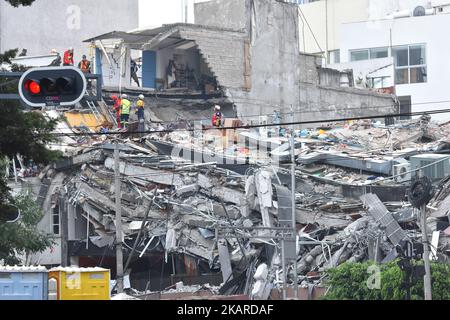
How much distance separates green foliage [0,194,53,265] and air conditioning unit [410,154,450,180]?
12435 millimetres

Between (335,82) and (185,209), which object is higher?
(335,82)

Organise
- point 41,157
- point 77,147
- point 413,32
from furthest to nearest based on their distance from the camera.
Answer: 1. point 413,32
2. point 77,147
3. point 41,157

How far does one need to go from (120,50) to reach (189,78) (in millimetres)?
2974

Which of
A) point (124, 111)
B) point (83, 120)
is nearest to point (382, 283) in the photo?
point (124, 111)

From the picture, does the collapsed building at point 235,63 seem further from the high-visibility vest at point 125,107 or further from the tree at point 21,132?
the tree at point 21,132

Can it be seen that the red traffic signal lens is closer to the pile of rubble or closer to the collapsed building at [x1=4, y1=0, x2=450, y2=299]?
the collapsed building at [x1=4, y1=0, x2=450, y2=299]

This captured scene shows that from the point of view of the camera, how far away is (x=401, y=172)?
36.7 metres

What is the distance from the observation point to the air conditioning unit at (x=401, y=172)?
36.4 m

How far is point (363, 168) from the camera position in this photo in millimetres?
37812

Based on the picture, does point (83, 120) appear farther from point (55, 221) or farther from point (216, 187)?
point (216, 187)

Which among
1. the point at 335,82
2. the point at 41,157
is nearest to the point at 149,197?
the point at 41,157

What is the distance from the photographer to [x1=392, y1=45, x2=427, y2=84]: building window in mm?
61406

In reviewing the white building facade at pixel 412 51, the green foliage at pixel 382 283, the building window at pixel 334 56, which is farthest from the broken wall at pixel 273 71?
the green foliage at pixel 382 283
